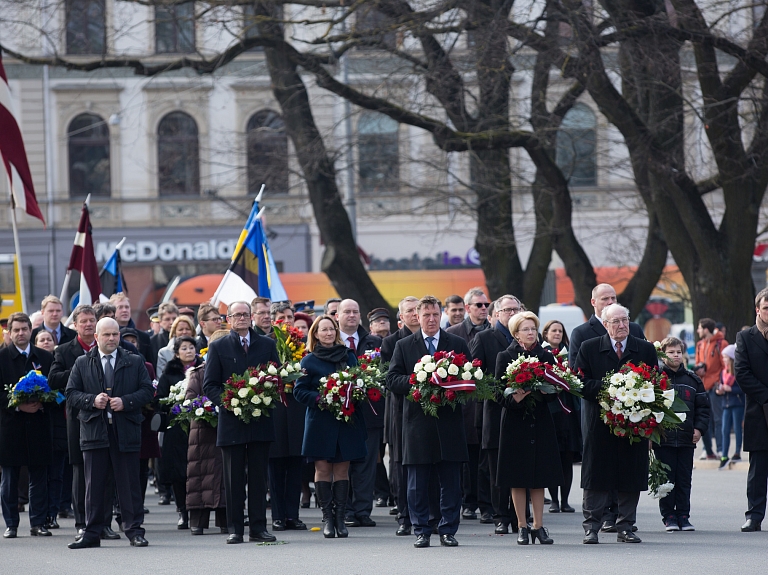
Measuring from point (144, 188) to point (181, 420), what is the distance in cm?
3030

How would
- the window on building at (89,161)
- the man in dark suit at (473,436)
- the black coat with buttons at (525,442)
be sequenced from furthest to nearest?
1. the window on building at (89,161)
2. the man in dark suit at (473,436)
3. the black coat with buttons at (525,442)

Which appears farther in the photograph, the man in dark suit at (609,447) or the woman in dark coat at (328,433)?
the woman in dark coat at (328,433)

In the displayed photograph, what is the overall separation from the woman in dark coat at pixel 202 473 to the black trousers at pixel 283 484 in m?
0.52

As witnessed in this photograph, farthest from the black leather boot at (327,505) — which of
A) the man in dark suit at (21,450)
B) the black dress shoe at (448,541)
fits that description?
the man in dark suit at (21,450)

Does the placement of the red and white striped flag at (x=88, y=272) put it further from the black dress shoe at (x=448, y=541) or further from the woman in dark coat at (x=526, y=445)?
the woman in dark coat at (x=526, y=445)

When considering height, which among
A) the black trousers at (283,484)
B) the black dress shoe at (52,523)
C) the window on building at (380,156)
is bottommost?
the black dress shoe at (52,523)

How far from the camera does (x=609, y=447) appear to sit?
33.4 feet

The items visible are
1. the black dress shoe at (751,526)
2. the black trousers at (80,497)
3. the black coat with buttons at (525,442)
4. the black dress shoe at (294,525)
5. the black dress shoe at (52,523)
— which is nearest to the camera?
the black coat with buttons at (525,442)

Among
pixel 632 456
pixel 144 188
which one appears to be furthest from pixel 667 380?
pixel 144 188

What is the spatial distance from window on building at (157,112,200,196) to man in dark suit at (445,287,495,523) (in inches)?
1132

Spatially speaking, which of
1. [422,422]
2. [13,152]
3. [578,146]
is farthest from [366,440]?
[578,146]

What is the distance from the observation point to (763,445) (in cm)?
1095

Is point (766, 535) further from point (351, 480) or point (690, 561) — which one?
point (351, 480)

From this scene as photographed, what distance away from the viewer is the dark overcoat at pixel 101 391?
10.5 metres
